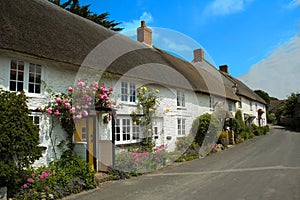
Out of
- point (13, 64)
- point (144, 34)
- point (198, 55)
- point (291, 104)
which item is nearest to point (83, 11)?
point (144, 34)

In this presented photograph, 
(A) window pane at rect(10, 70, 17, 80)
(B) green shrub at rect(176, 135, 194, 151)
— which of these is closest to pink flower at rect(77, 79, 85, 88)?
(A) window pane at rect(10, 70, 17, 80)

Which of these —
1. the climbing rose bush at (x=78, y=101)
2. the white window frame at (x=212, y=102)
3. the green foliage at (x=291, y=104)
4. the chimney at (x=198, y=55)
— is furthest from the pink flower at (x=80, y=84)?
the green foliage at (x=291, y=104)

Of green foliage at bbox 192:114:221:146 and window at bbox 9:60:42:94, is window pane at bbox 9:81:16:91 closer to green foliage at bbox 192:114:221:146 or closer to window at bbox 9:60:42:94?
window at bbox 9:60:42:94

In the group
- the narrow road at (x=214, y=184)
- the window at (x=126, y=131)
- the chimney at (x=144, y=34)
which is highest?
the chimney at (x=144, y=34)

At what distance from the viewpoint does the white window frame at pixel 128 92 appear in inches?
459

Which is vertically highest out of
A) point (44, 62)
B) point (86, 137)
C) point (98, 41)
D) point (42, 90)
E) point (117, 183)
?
point (98, 41)

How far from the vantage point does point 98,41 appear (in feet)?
41.2

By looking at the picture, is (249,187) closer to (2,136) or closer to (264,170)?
(264,170)

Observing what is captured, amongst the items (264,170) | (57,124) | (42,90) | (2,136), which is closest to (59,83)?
(42,90)

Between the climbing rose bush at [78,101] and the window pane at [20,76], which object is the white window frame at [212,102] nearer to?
the climbing rose bush at [78,101]

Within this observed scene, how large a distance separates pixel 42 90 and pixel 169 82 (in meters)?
7.58

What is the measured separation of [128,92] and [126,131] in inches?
73.8

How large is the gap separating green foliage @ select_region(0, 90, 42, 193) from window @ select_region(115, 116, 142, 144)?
4.71m

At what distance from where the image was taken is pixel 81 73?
9.80m
